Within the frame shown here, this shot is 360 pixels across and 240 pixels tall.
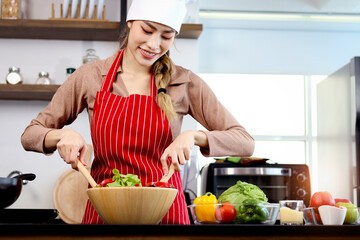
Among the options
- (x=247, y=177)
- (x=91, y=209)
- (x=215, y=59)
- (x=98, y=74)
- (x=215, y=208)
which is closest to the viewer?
(x=215, y=208)

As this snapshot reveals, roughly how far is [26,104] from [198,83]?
1.84 meters

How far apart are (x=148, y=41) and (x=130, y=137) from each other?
31 centimetres

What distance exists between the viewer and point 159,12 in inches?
69.6

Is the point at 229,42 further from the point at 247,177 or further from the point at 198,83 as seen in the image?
the point at 198,83

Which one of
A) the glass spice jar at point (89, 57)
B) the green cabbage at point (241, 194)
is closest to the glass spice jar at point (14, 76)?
the glass spice jar at point (89, 57)

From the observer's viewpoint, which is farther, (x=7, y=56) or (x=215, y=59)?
(x=215, y=59)

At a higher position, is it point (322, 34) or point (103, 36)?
point (322, 34)

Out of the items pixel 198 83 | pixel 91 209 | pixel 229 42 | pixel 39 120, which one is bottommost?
pixel 91 209

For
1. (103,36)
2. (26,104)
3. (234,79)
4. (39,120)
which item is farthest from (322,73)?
(39,120)

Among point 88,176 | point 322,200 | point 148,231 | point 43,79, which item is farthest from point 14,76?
point 148,231

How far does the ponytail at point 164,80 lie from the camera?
176 centimetres

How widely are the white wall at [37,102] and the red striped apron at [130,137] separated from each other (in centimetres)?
154

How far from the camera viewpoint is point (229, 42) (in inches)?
187

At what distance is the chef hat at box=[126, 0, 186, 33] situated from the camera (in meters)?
1.76
